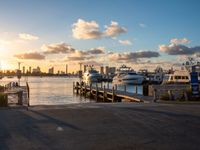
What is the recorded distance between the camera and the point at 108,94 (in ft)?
190

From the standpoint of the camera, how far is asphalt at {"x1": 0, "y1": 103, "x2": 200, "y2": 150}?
11.0 meters

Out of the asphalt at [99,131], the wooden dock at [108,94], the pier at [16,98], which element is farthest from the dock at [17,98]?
the wooden dock at [108,94]

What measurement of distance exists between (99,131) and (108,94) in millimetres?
44520

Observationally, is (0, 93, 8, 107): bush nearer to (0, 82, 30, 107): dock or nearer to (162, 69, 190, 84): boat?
(0, 82, 30, 107): dock

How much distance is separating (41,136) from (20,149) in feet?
6.66

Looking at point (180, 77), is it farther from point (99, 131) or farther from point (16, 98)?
point (99, 131)

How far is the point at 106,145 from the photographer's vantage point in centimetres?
1091

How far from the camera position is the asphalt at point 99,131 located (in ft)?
35.9

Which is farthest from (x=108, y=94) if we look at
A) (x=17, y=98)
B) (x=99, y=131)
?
(x=99, y=131)

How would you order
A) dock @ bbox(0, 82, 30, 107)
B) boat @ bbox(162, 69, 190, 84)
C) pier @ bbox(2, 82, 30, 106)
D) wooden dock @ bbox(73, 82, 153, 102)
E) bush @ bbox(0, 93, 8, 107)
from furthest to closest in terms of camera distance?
boat @ bbox(162, 69, 190, 84)
wooden dock @ bbox(73, 82, 153, 102)
dock @ bbox(0, 82, 30, 107)
pier @ bbox(2, 82, 30, 106)
bush @ bbox(0, 93, 8, 107)

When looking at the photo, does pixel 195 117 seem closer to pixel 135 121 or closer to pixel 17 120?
pixel 135 121

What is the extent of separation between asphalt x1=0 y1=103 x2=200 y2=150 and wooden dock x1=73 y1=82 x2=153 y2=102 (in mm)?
16629

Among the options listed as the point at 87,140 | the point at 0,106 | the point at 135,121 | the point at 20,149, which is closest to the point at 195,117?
the point at 135,121

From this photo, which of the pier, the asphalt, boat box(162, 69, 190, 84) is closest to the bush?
the pier
